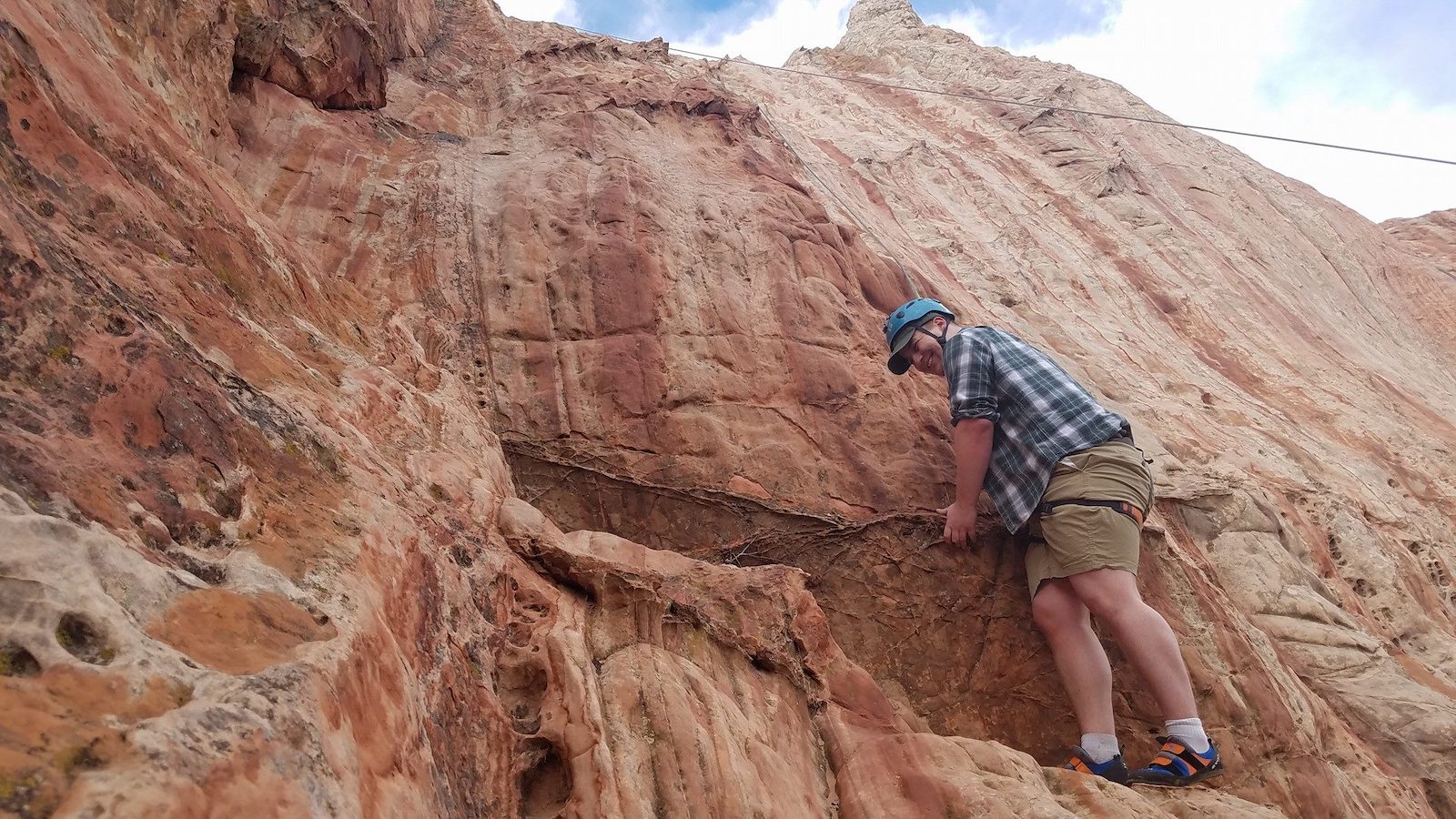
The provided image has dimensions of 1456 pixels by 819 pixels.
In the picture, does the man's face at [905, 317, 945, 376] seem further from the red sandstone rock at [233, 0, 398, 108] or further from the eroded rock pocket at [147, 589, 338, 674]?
the red sandstone rock at [233, 0, 398, 108]

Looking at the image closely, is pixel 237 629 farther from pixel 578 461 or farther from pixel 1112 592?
pixel 1112 592

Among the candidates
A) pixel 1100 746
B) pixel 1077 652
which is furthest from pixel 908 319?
pixel 1100 746

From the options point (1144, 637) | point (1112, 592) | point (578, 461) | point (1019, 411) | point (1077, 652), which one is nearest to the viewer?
point (1144, 637)

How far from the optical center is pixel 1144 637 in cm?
406

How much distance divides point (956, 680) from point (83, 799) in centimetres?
435

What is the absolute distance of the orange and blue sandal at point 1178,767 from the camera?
3.88m

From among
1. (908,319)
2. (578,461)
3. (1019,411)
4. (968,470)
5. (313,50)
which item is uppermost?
(313,50)

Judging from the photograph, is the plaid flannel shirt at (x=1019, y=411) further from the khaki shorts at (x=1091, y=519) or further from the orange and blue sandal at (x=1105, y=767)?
the orange and blue sandal at (x=1105, y=767)

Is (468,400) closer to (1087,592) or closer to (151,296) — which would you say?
(151,296)

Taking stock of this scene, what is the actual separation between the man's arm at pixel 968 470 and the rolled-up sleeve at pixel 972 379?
0.19 ft

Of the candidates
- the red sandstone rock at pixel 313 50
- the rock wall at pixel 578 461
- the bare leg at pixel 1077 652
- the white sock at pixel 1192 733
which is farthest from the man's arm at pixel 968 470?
the red sandstone rock at pixel 313 50

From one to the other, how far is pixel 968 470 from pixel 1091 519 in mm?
724

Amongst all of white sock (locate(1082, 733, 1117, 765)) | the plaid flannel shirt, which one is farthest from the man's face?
white sock (locate(1082, 733, 1117, 765))

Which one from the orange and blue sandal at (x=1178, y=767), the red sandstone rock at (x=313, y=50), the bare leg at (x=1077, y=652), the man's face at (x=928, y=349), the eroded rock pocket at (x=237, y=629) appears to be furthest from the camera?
the red sandstone rock at (x=313, y=50)
